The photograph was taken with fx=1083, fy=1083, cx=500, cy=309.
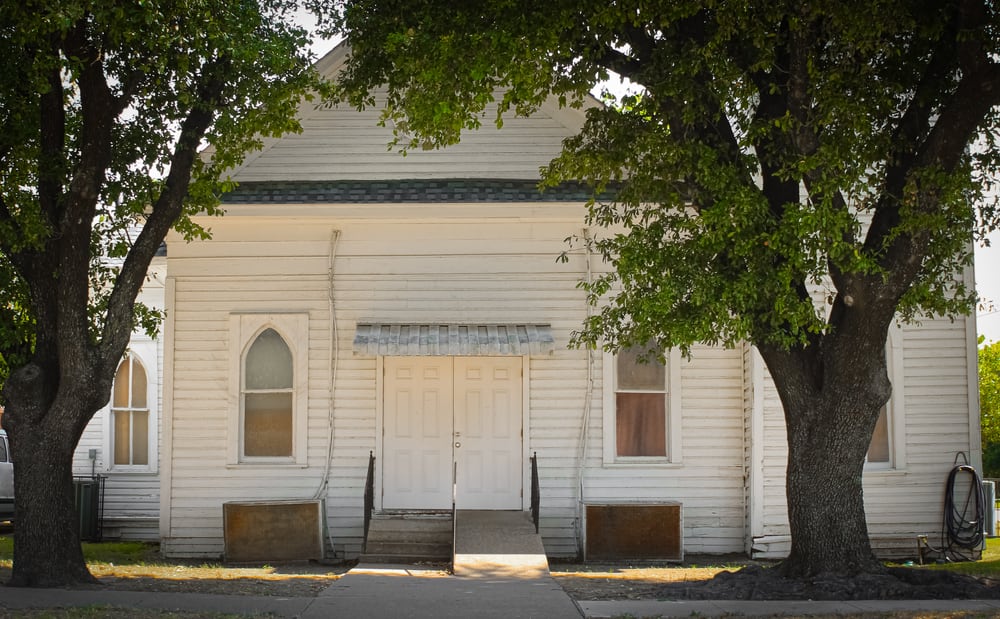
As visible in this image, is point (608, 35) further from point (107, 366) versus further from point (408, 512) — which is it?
point (408, 512)

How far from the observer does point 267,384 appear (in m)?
16.0

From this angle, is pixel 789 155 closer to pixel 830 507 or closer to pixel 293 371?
pixel 830 507

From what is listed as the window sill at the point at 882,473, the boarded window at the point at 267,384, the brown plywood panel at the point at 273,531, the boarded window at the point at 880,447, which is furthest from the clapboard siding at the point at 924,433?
the boarded window at the point at 267,384

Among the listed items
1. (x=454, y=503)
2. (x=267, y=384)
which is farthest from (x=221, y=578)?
(x=267, y=384)

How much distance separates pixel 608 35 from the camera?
36.9 feet

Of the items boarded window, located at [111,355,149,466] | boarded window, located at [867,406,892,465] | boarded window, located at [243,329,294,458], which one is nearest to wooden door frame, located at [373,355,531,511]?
boarded window, located at [243,329,294,458]

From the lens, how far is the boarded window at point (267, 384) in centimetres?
1600

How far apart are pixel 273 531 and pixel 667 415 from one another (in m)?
5.90

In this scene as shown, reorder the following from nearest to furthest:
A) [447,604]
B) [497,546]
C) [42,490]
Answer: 1. [447,604]
2. [42,490]
3. [497,546]

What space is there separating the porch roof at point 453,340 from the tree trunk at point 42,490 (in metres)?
4.31

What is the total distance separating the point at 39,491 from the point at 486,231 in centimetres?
710

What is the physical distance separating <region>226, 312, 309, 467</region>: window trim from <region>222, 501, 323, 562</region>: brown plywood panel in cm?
78

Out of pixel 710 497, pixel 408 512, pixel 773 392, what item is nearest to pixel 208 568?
pixel 408 512

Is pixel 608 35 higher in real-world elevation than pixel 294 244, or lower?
higher
